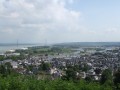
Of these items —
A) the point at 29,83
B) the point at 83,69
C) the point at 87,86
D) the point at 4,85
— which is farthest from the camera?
the point at 83,69

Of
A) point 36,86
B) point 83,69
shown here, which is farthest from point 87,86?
point 83,69

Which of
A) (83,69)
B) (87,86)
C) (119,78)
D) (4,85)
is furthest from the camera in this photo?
(83,69)

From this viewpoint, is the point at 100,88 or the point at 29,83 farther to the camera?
the point at 100,88

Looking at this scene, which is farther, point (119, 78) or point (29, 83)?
point (119, 78)

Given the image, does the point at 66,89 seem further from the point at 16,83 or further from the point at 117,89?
the point at 117,89

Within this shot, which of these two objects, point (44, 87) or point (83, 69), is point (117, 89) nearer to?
point (44, 87)

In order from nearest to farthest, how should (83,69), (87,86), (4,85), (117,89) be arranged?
(4,85) → (87,86) → (117,89) → (83,69)

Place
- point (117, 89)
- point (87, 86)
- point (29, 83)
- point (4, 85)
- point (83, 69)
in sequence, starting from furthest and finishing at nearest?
point (83, 69) < point (117, 89) < point (87, 86) < point (29, 83) < point (4, 85)

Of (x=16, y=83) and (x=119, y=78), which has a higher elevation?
(x=16, y=83)

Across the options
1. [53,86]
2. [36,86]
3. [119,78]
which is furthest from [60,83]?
[119,78]
